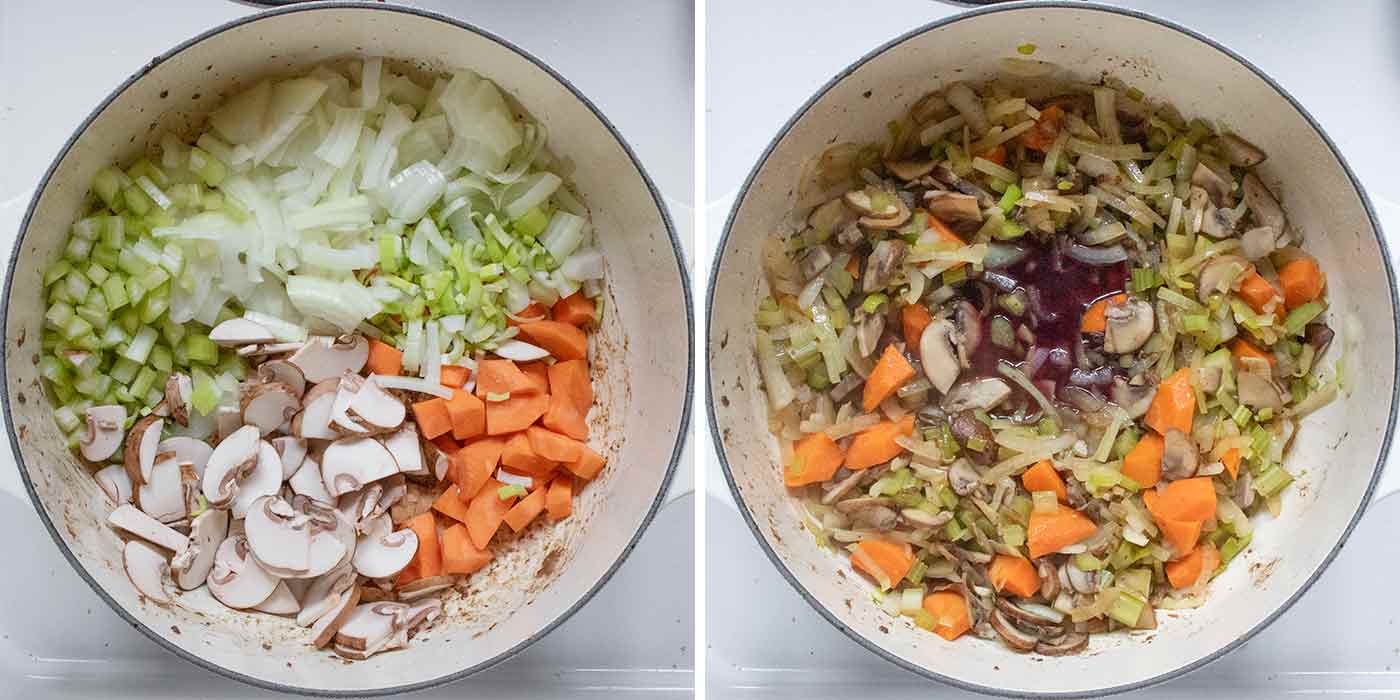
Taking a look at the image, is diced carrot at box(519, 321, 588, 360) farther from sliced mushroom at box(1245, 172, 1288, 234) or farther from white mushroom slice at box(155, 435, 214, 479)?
sliced mushroom at box(1245, 172, 1288, 234)

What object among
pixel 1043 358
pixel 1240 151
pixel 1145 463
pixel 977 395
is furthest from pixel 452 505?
pixel 1240 151

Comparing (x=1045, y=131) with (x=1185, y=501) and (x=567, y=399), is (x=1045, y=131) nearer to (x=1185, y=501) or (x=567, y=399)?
(x=1185, y=501)

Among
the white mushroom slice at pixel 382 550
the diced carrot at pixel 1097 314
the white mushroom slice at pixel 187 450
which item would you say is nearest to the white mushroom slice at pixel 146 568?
the white mushroom slice at pixel 187 450

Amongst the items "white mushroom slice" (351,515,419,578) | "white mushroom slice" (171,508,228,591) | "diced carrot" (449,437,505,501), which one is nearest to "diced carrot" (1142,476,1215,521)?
"diced carrot" (449,437,505,501)

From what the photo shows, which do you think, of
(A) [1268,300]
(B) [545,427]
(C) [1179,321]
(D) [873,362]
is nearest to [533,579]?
(B) [545,427]

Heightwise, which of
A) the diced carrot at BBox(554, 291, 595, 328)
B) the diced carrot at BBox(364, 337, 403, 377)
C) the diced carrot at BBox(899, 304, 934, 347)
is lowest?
the diced carrot at BBox(364, 337, 403, 377)

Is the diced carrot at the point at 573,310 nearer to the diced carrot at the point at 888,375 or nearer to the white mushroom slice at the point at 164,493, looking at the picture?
the diced carrot at the point at 888,375
